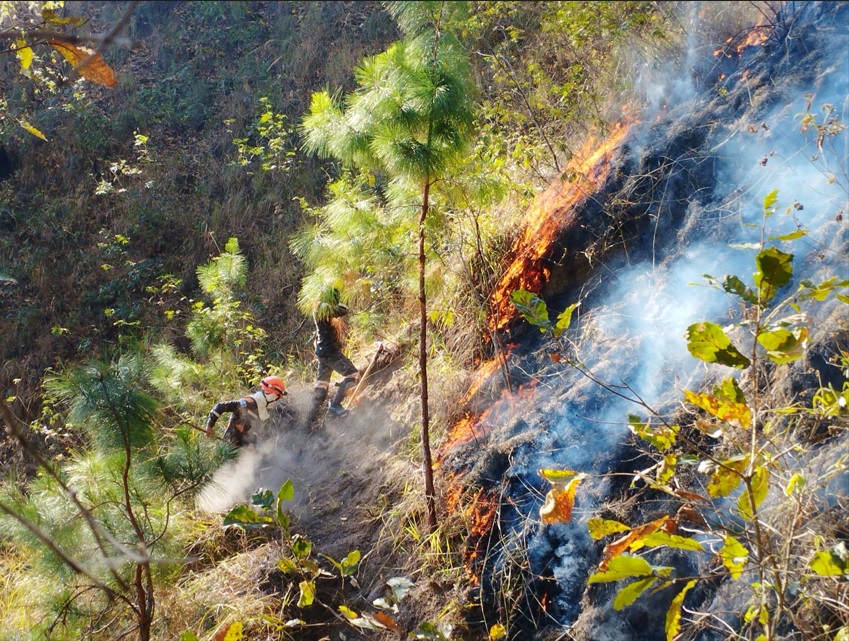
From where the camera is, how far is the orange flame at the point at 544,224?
5672 mm

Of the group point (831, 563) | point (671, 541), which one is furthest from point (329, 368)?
point (831, 563)

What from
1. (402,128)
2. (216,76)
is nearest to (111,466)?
(402,128)

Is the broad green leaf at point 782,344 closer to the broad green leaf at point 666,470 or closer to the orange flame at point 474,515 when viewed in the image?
the broad green leaf at point 666,470

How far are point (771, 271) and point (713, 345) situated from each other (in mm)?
284

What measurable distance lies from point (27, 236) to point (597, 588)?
32.0 feet

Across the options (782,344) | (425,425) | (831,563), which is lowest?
(425,425)

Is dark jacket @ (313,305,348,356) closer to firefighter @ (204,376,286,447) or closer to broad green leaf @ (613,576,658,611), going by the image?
firefighter @ (204,376,286,447)

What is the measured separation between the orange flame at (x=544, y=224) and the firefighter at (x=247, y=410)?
2165 mm

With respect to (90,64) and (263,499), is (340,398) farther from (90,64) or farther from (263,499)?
(90,64)

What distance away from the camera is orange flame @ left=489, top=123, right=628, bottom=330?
18.6ft

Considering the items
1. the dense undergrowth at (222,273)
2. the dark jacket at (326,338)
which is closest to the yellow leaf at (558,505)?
the dense undergrowth at (222,273)

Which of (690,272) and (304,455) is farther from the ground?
(690,272)

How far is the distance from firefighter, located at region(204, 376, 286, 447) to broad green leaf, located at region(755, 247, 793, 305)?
4.98 metres

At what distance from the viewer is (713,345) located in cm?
246
